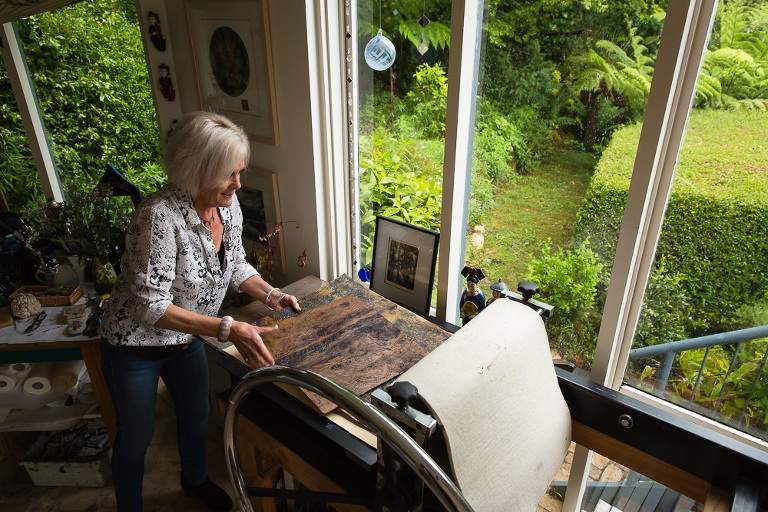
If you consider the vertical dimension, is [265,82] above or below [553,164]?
above

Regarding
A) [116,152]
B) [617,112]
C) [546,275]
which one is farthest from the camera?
[116,152]

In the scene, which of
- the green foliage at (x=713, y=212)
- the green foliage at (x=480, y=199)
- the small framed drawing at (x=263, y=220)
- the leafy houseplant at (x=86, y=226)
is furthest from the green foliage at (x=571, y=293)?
the leafy houseplant at (x=86, y=226)

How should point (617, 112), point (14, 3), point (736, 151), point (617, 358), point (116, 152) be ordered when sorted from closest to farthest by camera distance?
point (736, 151) < point (617, 112) < point (617, 358) < point (14, 3) < point (116, 152)

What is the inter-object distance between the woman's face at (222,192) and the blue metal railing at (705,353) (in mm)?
1121

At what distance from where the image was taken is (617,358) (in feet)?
4.05

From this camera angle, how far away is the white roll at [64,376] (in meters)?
1.77

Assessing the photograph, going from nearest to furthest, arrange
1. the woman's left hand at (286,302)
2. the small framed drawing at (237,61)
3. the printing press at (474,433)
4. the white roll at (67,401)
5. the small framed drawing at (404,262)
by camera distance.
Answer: the printing press at (474,433) < the woman's left hand at (286,302) < the small framed drawing at (404,262) < the small framed drawing at (237,61) < the white roll at (67,401)

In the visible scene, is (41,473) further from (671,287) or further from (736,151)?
(736,151)

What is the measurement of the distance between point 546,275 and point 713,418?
20.6 inches

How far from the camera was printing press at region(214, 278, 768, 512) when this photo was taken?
706mm

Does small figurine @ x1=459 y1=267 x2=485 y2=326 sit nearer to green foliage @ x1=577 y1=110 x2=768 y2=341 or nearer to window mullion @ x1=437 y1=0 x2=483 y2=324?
window mullion @ x1=437 y1=0 x2=483 y2=324

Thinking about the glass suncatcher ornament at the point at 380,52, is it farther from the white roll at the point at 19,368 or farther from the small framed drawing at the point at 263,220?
the white roll at the point at 19,368

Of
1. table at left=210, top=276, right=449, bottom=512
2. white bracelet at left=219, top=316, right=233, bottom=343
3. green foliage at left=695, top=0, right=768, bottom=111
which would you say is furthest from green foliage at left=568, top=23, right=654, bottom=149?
white bracelet at left=219, top=316, right=233, bottom=343

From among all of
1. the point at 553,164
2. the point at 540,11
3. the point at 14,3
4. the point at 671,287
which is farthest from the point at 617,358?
the point at 14,3
